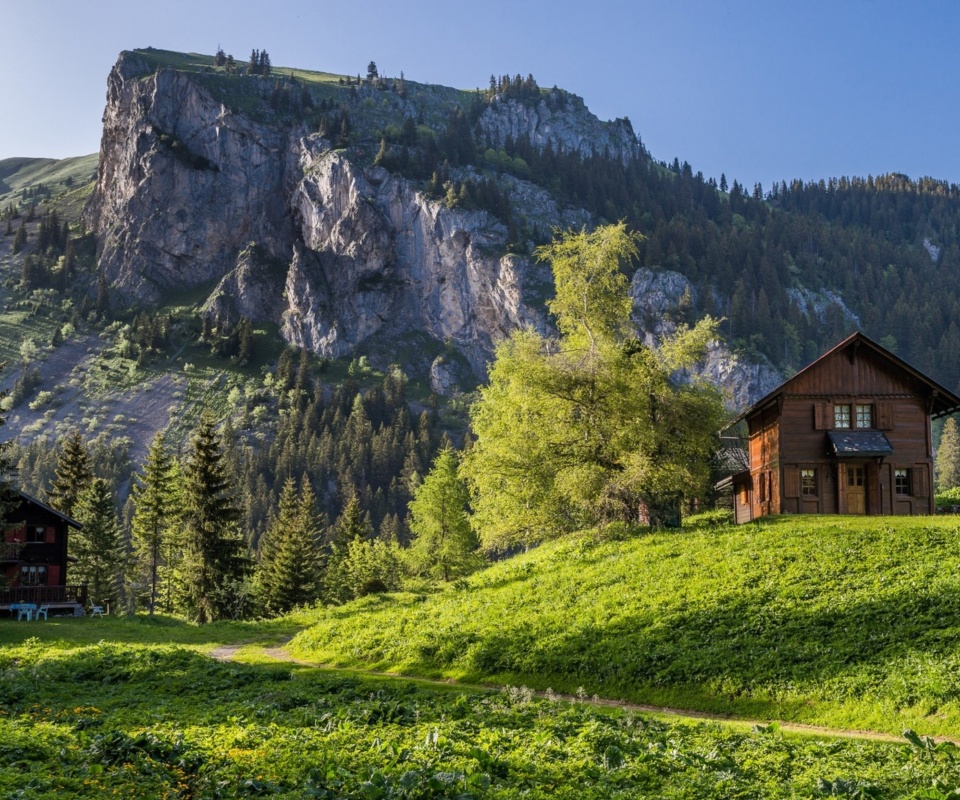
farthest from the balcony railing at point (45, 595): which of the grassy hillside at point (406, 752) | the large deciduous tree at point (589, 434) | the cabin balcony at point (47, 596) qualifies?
the grassy hillside at point (406, 752)

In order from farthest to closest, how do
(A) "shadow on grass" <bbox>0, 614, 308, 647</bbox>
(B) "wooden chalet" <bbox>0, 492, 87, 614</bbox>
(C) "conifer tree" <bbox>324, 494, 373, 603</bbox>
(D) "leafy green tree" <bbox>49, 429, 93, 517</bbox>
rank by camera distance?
(C) "conifer tree" <bbox>324, 494, 373, 603</bbox> → (D) "leafy green tree" <bbox>49, 429, 93, 517</bbox> → (B) "wooden chalet" <bbox>0, 492, 87, 614</bbox> → (A) "shadow on grass" <bbox>0, 614, 308, 647</bbox>

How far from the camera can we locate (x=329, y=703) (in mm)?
19062

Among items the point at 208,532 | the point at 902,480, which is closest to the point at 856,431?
the point at 902,480

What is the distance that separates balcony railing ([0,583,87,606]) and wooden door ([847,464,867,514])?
4711 cm

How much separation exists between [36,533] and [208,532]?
12.8 metres

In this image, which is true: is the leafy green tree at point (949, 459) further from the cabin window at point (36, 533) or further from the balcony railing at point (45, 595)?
the cabin window at point (36, 533)

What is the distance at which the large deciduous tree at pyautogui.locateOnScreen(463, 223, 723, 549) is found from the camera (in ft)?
140

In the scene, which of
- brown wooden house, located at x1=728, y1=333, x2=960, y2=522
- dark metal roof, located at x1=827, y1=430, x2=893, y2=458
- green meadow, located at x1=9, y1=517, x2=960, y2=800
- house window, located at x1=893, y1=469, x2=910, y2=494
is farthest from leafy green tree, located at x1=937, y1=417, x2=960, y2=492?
green meadow, located at x1=9, y1=517, x2=960, y2=800

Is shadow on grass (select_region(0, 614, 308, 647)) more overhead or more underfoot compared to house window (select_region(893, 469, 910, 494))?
more underfoot

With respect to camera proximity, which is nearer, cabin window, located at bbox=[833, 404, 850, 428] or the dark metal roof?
the dark metal roof

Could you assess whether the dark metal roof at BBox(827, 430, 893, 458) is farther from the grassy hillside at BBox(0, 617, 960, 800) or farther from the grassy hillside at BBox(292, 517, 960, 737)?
the grassy hillside at BBox(0, 617, 960, 800)

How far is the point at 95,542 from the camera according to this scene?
71.8 m

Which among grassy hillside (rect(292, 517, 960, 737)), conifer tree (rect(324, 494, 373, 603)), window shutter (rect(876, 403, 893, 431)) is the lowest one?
conifer tree (rect(324, 494, 373, 603))

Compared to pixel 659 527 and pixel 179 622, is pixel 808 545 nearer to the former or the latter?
pixel 659 527
